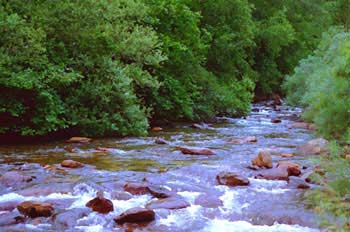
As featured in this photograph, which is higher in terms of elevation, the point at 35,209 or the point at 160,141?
the point at 35,209

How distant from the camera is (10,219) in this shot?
7.50 m

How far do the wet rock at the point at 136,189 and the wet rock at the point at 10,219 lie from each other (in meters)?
2.07

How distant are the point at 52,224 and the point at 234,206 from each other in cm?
295

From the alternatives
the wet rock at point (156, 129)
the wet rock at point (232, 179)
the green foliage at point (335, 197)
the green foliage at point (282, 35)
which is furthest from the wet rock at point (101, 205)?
the green foliage at point (282, 35)

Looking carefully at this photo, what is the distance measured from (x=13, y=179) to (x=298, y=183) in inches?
211

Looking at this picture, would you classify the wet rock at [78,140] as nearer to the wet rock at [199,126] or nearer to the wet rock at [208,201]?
the wet rock at [199,126]

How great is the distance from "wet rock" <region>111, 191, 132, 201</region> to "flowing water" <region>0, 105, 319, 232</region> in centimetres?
4

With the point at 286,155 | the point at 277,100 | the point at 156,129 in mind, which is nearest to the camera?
the point at 286,155

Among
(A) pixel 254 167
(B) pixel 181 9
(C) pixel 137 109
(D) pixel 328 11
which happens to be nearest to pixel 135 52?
(C) pixel 137 109

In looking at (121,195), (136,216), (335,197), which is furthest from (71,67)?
(335,197)

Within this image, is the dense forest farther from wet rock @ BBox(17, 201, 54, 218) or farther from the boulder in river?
wet rock @ BBox(17, 201, 54, 218)

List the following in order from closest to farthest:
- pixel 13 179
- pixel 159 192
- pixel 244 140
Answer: pixel 159 192 → pixel 13 179 → pixel 244 140

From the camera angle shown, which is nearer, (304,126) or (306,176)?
(306,176)

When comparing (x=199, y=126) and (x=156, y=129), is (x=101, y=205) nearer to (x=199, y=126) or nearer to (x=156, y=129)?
(x=156, y=129)
